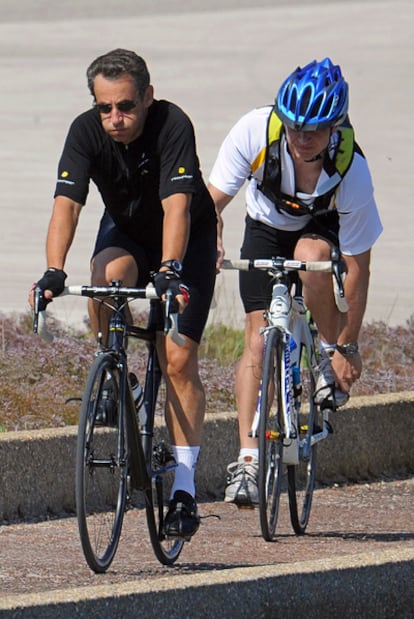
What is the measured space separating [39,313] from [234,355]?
3.66m

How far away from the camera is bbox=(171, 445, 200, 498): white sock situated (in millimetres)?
5898

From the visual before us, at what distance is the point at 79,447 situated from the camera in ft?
17.3

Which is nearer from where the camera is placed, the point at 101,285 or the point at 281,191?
the point at 101,285

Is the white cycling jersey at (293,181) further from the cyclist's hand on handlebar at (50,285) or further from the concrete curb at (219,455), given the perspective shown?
the cyclist's hand on handlebar at (50,285)

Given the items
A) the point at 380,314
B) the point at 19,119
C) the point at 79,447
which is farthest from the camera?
the point at 19,119

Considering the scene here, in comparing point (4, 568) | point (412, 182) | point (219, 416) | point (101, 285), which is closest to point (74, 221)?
point (101, 285)

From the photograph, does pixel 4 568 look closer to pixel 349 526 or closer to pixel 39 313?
pixel 39 313

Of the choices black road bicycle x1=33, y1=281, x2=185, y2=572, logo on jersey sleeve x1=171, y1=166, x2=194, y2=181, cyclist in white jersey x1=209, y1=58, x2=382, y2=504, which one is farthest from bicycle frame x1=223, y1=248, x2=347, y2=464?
logo on jersey sleeve x1=171, y1=166, x2=194, y2=181

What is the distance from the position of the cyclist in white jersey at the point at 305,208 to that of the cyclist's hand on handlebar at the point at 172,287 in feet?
3.74

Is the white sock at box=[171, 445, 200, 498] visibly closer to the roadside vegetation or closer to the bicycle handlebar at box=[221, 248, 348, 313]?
the bicycle handlebar at box=[221, 248, 348, 313]

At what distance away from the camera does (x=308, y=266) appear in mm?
6234

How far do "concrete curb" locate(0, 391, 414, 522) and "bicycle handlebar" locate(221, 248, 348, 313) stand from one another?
0.99 m

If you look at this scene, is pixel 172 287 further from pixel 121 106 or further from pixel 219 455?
pixel 219 455

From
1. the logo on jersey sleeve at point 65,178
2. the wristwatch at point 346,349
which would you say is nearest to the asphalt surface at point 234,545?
the wristwatch at point 346,349
